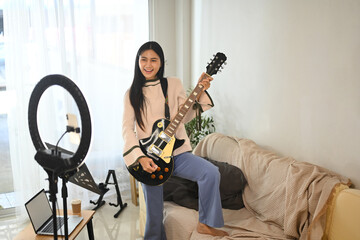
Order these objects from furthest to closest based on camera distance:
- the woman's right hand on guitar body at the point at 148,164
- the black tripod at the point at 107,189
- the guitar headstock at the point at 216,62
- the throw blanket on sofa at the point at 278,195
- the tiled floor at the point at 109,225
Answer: the black tripod at the point at 107,189 → the tiled floor at the point at 109,225 → the guitar headstock at the point at 216,62 → the woman's right hand on guitar body at the point at 148,164 → the throw blanket on sofa at the point at 278,195

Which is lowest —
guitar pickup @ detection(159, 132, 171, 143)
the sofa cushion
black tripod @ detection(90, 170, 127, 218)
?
black tripod @ detection(90, 170, 127, 218)

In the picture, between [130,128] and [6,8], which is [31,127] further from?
[6,8]

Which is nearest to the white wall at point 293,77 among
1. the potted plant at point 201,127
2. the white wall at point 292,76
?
the white wall at point 292,76

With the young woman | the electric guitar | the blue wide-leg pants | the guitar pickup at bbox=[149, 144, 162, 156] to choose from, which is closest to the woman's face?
the young woman

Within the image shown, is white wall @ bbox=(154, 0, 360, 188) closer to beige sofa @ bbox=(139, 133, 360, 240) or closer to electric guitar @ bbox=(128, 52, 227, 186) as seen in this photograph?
beige sofa @ bbox=(139, 133, 360, 240)

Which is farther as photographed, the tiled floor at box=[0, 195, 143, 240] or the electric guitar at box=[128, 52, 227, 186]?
the tiled floor at box=[0, 195, 143, 240]

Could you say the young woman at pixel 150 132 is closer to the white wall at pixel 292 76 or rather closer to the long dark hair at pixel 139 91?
the long dark hair at pixel 139 91

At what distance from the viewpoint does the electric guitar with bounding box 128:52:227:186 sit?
6.52 ft

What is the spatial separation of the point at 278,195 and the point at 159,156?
742 millimetres

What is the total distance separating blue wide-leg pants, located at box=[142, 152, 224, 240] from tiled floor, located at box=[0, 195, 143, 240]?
1.87 feet

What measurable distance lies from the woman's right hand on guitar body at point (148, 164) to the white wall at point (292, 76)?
37.2 inches

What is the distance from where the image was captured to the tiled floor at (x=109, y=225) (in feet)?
Result: 8.64

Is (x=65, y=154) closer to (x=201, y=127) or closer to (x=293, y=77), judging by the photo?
(x=293, y=77)

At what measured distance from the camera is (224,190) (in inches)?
90.1
